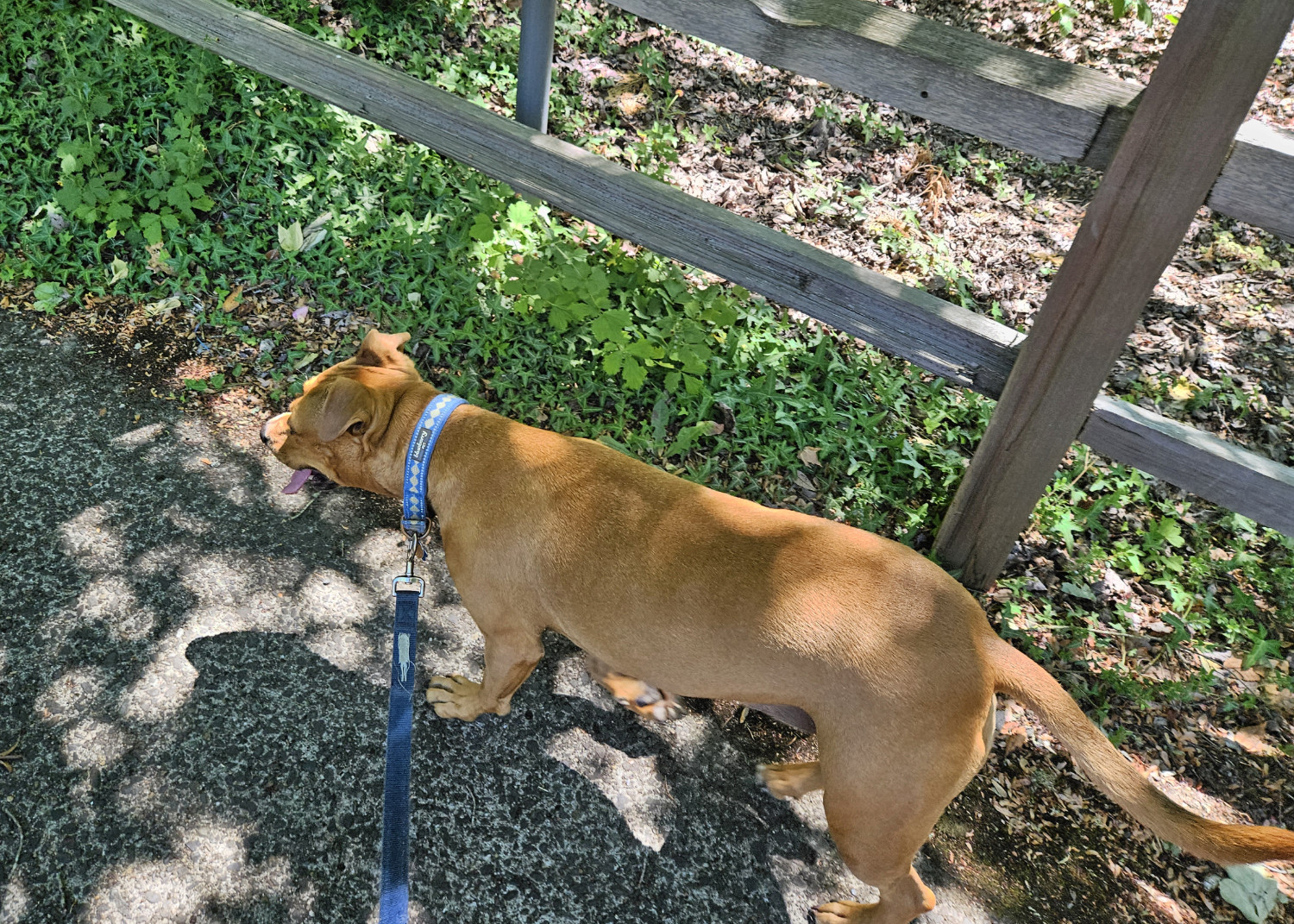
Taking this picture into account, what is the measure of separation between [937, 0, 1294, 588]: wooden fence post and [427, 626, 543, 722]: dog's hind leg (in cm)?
200

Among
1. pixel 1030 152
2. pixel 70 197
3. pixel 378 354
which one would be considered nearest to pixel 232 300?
pixel 70 197

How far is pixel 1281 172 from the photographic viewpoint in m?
2.50

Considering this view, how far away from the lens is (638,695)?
344 cm

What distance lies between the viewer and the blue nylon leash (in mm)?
2408

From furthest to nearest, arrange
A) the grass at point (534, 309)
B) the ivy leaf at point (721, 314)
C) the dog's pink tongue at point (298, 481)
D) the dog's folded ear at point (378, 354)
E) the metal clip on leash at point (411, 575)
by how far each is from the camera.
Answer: the ivy leaf at point (721, 314) → the grass at point (534, 309) → the dog's folded ear at point (378, 354) → the dog's pink tongue at point (298, 481) → the metal clip on leash at point (411, 575)

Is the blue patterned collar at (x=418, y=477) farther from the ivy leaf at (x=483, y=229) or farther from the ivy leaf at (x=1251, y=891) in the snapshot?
the ivy leaf at (x=1251, y=891)

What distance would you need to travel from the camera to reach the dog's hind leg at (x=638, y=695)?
3.43 meters

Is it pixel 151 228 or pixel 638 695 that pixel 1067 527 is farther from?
pixel 151 228

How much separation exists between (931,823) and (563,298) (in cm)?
306

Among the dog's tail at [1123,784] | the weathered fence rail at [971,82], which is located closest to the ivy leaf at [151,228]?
the weathered fence rail at [971,82]

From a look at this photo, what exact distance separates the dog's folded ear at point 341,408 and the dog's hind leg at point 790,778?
2.06 metres

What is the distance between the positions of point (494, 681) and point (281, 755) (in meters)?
0.82

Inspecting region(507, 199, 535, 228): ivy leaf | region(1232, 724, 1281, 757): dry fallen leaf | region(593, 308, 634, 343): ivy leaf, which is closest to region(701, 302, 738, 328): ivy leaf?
region(593, 308, 634, 343): ivy leaf

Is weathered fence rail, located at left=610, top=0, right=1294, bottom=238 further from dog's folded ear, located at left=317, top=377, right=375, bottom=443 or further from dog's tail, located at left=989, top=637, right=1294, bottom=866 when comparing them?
dog's folded ear, located at left=317, top=377, right=375, bottom=443
